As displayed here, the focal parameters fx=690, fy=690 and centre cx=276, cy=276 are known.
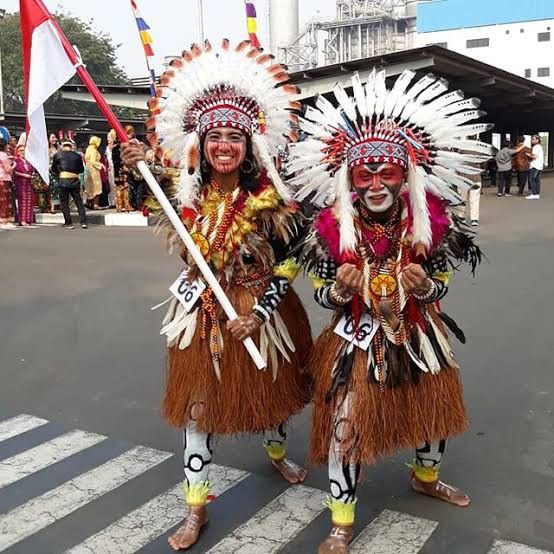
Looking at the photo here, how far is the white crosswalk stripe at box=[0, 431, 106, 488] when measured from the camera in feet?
12.1

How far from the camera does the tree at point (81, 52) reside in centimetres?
4788

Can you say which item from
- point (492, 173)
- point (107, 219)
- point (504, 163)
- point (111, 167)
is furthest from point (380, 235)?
point (492, 173)

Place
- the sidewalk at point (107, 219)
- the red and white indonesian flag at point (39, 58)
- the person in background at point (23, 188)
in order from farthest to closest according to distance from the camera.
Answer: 1. the sidewalk at point (107, 219)
2. the person in background at point (23, 188)
3. the red and white indonesian flag at point (39, 58)

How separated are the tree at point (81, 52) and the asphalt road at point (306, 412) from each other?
135 feet

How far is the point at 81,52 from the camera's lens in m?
47.4

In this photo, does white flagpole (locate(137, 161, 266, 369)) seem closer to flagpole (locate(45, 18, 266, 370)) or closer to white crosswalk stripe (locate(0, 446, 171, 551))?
flagpole (locate(45, 18, 266, 370))

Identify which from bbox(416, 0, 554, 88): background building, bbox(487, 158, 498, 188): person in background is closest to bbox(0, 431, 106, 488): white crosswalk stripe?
bbox(487, 158, 498, 188): person in background

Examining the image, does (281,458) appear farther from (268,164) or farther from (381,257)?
(268,164)

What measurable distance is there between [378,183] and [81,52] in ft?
161

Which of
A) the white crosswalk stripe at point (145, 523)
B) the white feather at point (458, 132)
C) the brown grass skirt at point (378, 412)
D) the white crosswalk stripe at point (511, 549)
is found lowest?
the white crosswalk stripe at point (145, 523)

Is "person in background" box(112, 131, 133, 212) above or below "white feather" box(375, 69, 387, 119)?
below

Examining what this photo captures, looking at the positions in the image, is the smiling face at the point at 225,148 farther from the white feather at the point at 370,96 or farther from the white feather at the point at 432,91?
the white feather at the point at 432,91

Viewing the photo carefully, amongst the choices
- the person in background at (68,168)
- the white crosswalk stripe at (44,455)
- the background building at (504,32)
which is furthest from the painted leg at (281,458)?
the background building at (504,32)

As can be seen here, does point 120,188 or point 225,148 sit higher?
point 225,148
